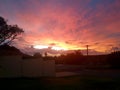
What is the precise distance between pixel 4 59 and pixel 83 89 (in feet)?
66.4

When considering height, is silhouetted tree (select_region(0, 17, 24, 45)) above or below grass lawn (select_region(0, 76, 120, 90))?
above

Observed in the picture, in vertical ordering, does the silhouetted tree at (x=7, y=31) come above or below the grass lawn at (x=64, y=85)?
above

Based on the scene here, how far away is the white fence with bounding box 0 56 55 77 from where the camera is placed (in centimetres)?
4353

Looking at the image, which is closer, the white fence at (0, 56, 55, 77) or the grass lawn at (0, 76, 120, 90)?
the grass lawn at (0, 76, 120, 90)

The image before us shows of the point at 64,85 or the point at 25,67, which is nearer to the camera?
the point at 64,85

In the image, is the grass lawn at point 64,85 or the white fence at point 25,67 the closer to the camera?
the grass lawn at point 64,85

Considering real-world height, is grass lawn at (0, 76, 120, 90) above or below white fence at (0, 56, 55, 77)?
below

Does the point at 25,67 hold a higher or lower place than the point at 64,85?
higher

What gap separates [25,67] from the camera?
45.8 meters

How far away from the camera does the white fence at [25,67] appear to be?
43.5 metres

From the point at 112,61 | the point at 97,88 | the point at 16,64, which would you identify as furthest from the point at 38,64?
the point at 112,61

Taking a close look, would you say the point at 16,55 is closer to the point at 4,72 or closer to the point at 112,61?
the point at 4,72

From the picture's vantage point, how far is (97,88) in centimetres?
2783

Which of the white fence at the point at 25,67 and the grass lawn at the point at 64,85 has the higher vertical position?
the white fence at the point at 25,67
